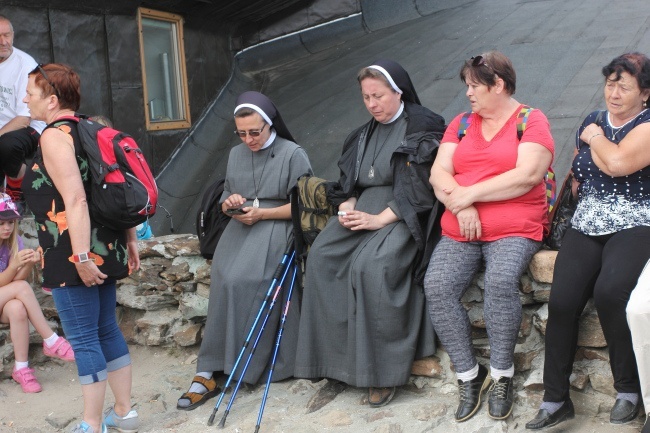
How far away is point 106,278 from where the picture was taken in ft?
12.2

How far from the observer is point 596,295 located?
331 centimetres

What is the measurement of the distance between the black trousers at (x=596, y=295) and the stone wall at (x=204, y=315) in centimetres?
19

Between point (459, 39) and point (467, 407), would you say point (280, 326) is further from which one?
point (459, 39)

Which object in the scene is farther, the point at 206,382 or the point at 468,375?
the point at 206,382

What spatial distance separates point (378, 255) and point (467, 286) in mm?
424

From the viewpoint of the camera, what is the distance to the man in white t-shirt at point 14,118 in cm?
521

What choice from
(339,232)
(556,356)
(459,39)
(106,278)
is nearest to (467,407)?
(556,356)

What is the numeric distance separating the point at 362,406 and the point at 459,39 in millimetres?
4873

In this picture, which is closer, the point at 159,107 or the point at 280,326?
the point at 280,326

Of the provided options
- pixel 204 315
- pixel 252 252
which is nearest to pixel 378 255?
pixel 252 252

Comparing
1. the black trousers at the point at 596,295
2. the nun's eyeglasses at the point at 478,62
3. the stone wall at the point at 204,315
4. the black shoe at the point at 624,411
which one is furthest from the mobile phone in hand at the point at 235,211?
the black shoe at the point at 624,411

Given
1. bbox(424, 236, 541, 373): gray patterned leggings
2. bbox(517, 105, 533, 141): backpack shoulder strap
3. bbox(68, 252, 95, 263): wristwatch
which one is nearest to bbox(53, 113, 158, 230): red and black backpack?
bbox(68, 252, 95, 263): wristwatch

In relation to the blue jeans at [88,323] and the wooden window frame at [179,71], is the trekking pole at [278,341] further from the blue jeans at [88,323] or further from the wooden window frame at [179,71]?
the wooden window frame at [179,71]

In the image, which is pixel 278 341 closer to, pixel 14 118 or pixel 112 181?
pixel 112 181
